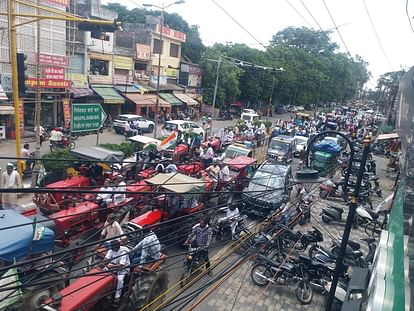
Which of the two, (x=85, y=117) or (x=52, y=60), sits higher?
(x=52, y=60)

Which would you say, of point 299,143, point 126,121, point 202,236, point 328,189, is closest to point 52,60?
point 126,121

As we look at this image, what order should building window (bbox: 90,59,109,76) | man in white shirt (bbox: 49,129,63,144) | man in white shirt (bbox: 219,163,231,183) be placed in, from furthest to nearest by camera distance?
building window (bbox: 90,59,109,76)
man in white shirt (bbox: 49,129,63,144)
man in white shirt (bbox: 219,163,231,183)

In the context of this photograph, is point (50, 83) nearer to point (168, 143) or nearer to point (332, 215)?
point (168, 143)

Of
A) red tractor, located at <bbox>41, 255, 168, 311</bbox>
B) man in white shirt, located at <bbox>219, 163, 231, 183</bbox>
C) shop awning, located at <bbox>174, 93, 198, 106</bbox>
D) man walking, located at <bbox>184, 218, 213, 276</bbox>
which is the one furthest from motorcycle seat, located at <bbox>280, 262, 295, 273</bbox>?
shop awning, located at <bbox>174, 93, 198, 106</bbox>

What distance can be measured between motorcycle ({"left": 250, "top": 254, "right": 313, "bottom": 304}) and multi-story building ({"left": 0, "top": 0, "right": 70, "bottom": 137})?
1643cm


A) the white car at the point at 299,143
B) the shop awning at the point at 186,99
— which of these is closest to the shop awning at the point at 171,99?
the shop awning at the point at 186,99

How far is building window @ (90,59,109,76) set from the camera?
2841 cm

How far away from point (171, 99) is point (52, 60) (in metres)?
15.6

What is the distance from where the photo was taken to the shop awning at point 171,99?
35.7m

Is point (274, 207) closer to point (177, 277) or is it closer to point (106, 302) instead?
point (177, 277)

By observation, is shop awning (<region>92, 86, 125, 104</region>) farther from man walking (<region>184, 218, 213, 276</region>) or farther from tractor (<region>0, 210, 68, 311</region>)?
tractor (<region>0, 210, 68, 311</region>)

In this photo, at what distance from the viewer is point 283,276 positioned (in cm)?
829

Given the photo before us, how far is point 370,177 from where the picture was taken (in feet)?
57.6

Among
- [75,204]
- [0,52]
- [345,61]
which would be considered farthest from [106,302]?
[345,61]
